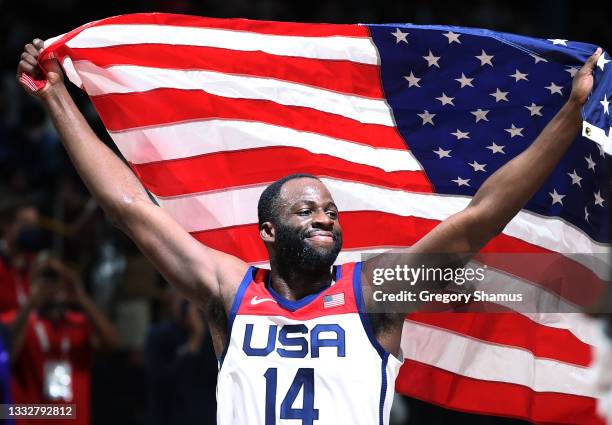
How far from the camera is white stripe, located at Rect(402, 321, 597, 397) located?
5457 mm

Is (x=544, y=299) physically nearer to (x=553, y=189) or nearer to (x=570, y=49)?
(x=553, y=189)

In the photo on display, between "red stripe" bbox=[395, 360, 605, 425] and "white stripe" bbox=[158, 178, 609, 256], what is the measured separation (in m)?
0.68

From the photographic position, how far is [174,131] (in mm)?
5742

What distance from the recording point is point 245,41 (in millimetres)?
5844

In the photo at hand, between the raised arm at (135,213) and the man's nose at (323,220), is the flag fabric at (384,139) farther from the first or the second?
the man's nose at (323,220)

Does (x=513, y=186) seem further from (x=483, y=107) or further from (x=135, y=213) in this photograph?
(x=135, y=213)

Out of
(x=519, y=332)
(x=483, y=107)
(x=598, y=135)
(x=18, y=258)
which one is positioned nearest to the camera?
(x=598, y=135)

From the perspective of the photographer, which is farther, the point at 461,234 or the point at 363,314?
the point at 363,314

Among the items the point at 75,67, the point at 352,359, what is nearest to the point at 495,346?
the point at 352,359

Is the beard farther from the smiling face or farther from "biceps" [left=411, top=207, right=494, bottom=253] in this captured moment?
"biceps" [left=411, top=207, right=494, bottom=253]

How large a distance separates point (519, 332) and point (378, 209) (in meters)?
0.93

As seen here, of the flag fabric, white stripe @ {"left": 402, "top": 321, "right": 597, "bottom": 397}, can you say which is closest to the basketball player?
the flag fabric

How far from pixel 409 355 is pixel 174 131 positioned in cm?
165

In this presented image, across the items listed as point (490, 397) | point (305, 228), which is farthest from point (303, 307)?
point (490, 397)
